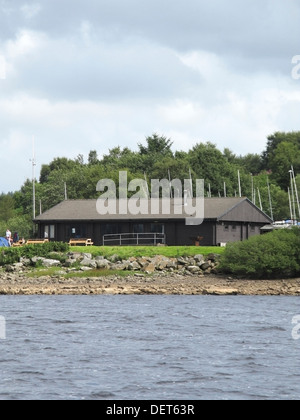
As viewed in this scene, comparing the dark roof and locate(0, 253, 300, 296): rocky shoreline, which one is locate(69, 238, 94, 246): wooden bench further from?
locate(0, 253, 300, 296): rocky shoreline

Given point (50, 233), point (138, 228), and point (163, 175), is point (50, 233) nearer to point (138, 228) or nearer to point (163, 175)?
point (138, 228)

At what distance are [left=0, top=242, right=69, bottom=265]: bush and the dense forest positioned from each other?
Answer: 3179 cm

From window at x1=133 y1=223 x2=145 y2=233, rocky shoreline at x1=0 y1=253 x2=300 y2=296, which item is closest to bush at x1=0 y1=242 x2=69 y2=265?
rocky shoreline at x1=0 y1=253 x2=300 y2=296

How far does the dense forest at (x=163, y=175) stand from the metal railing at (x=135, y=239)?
2553 centimetres

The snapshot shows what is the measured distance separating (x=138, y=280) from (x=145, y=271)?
2.85 meters

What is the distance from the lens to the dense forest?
373ft

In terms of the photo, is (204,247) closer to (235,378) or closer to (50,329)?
(50,329)

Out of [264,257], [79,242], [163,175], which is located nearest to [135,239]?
[79,242]

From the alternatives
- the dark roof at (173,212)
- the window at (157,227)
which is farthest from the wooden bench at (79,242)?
the window at (157,227)

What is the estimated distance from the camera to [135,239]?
75.0m

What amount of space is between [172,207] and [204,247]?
32.0ft

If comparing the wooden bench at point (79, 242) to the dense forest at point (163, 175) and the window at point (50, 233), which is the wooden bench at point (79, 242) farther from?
the dense forest at point (163, 175)

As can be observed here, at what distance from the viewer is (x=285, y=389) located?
83.7ft
